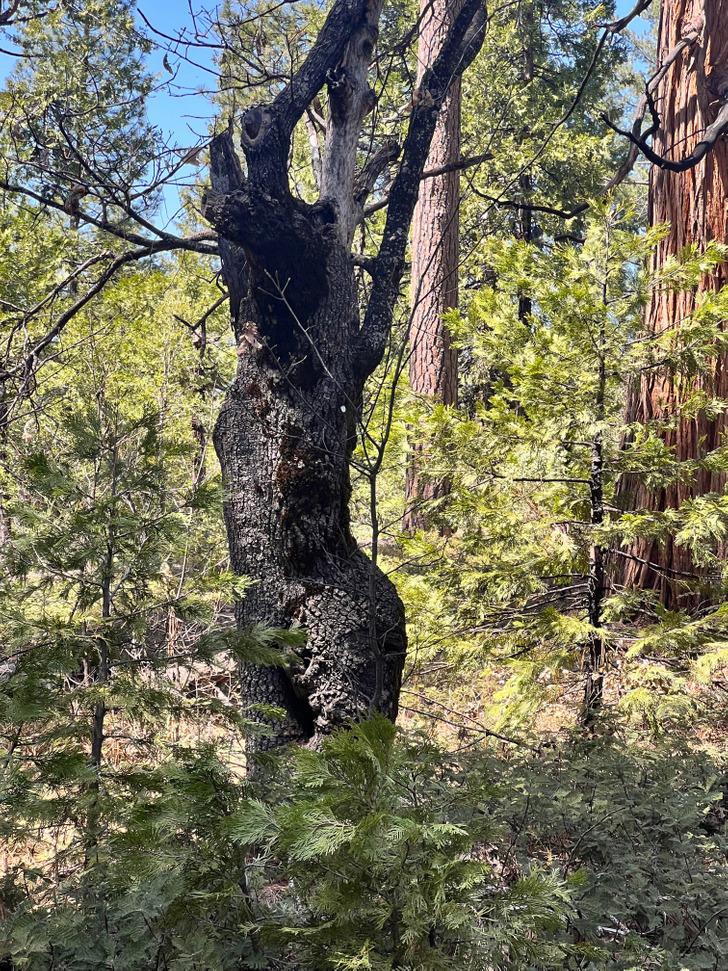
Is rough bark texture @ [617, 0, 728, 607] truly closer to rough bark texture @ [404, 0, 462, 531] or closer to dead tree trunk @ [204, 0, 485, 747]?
dead tree trunk @ [204, 0, 485, 747]

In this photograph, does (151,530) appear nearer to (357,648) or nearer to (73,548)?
(73,548)

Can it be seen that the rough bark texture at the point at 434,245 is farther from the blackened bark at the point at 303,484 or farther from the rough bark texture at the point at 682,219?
the blackened bark at the point at 303,484

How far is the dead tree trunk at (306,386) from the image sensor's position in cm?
389

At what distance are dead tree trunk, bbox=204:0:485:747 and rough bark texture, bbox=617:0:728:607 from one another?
1.74 metres

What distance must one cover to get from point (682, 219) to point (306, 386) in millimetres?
3193

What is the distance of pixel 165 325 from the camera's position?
343 inches

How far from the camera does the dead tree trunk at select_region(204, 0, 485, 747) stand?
12.8 feet

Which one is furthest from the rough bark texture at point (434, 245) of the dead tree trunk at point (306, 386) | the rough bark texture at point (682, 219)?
the dead tree trunk at point (306, 386)

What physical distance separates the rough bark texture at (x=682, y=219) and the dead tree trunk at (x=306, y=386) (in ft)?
5.72

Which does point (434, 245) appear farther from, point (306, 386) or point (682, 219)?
point (306, 386)

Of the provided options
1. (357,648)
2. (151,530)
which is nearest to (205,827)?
(151,530)

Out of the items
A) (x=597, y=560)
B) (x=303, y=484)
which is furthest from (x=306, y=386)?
(x=597, y=560)

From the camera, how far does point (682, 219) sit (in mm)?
5621

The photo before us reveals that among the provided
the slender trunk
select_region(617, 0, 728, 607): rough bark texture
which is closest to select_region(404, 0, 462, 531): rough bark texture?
select_region(617, 0, 728, 607): rough bark texture
